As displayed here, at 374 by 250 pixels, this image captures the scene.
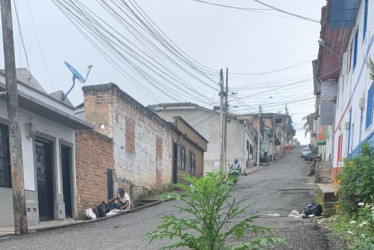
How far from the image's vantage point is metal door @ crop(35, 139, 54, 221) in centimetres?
871

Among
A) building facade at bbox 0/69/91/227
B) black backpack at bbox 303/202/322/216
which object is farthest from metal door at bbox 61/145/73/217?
black backpack at bbox 303/202/322/216

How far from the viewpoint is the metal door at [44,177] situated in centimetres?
871

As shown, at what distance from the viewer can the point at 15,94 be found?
6688 mm

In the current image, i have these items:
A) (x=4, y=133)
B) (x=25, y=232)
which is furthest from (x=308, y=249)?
(x=4, y=133)

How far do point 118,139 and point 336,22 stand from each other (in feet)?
27.3

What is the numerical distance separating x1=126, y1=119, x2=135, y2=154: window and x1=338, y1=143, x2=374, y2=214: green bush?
9.20 m

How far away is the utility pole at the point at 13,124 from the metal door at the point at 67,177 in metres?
3.23

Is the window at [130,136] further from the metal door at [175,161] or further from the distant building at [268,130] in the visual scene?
the distant building at [268,130]

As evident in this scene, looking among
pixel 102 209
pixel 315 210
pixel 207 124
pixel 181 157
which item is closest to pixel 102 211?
pixel 102 209

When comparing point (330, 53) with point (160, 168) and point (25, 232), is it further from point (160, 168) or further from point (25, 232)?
point (25, 232)

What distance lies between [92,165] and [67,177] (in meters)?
1.13

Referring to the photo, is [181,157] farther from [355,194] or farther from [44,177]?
[355,194]

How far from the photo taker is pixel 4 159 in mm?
7477

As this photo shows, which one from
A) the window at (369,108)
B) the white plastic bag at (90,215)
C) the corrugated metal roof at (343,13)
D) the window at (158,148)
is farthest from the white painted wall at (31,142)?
the corrugated metal roof at (343,13)
